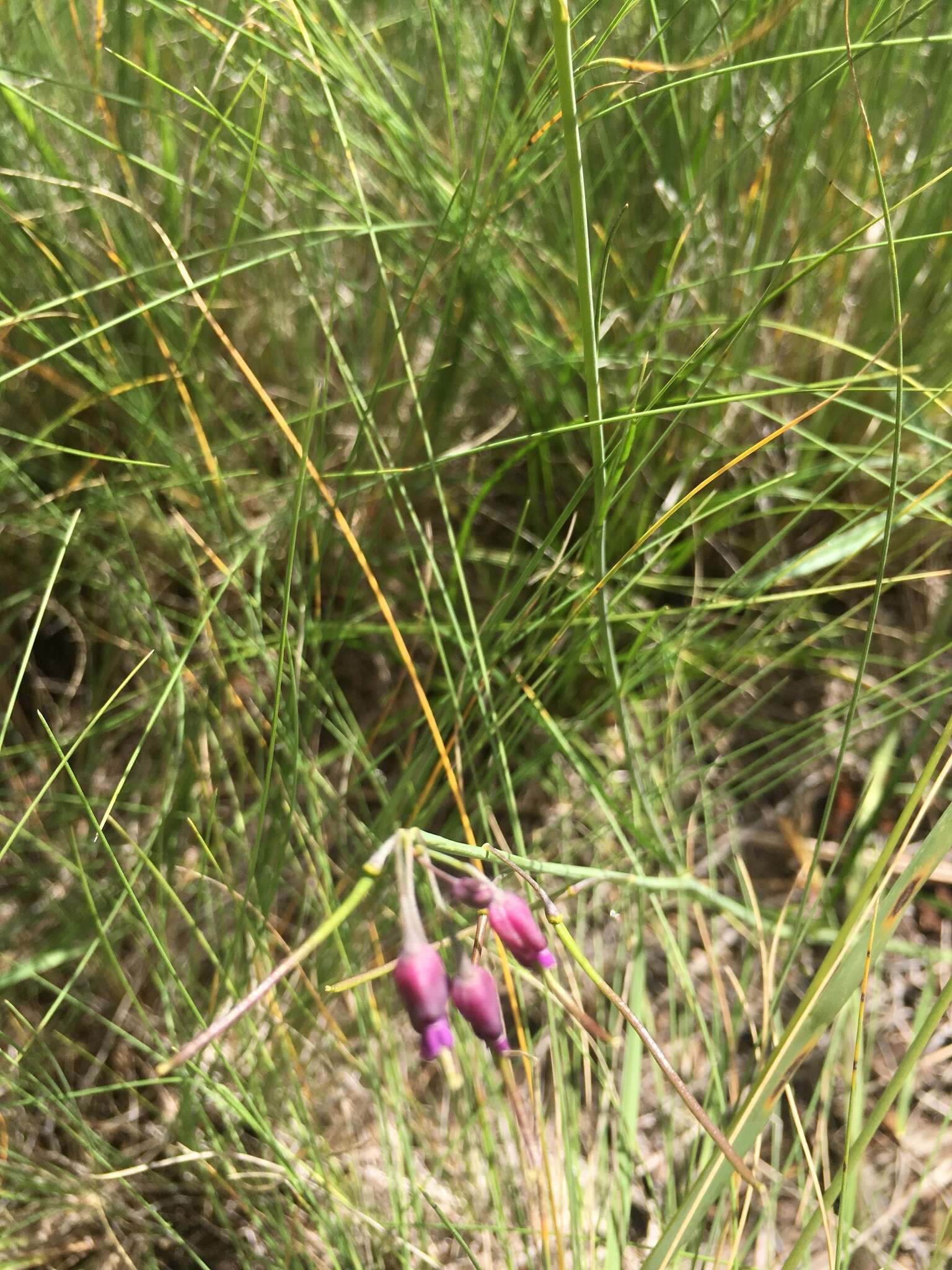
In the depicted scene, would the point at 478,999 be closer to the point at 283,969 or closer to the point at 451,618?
the point at 283,969

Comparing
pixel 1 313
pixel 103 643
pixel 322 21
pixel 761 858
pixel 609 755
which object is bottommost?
pixel 761 858

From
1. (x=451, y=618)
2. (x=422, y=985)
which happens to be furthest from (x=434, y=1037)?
(x=451, y=618)

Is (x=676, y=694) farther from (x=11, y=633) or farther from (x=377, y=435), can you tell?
(x=11, y=633)

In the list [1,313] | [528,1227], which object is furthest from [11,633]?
[528,1227]

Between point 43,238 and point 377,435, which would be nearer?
point 377,435

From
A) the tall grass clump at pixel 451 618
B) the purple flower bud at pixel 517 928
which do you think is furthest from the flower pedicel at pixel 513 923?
the tall grass clump at pixel 451 618
